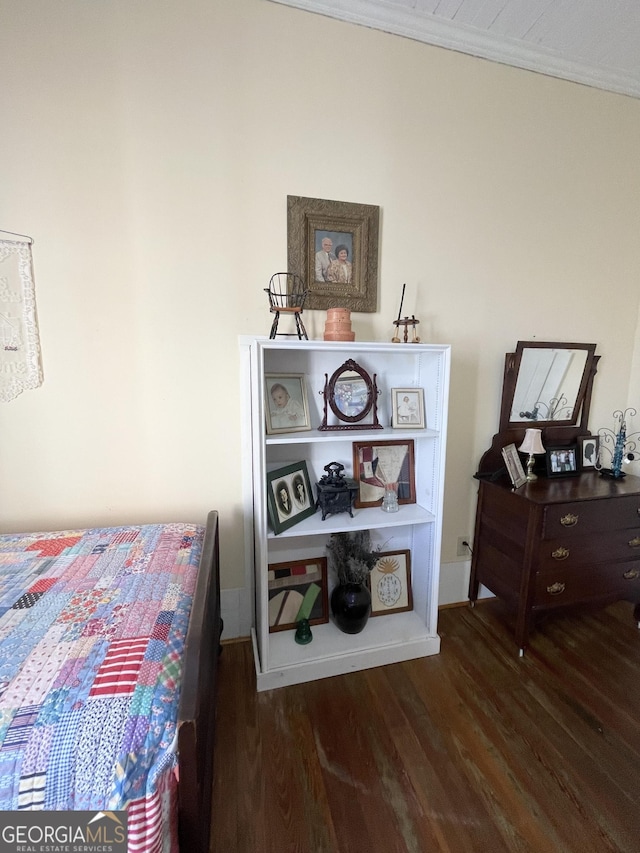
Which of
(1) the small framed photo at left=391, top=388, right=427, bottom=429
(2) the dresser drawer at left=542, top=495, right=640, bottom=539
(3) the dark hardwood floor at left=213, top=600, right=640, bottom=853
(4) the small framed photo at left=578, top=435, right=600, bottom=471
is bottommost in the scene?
(3) the dark hardwood floor at left=213, top=600, right=640, bottom=853

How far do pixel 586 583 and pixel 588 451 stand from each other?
763 mm

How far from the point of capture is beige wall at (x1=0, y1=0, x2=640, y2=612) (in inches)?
57.6

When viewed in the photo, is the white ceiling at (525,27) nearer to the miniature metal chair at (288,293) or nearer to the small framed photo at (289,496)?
the miniature metal chair at (288,293)

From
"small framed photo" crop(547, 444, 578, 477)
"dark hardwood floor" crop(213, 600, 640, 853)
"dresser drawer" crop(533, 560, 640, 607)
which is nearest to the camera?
"dark hardwood floor" crop(213, 600, 640, 853)

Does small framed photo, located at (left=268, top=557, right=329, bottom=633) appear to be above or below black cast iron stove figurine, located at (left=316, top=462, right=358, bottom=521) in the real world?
below

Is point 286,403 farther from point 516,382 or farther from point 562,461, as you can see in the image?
point 562,461

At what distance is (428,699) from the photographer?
1.59 meters

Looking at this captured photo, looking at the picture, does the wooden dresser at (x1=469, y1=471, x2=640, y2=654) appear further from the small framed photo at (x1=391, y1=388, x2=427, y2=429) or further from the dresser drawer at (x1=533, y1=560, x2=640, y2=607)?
the small framed photo at (x1=391, y1=388, x2=427, y2=429)

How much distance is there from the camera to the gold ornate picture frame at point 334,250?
1687 mm

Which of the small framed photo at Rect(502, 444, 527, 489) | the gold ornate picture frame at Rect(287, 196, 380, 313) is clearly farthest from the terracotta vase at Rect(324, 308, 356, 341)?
the small framed photo at Rect(502, 444, 527, 489)

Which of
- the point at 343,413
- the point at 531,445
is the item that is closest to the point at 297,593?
the point at 343,413

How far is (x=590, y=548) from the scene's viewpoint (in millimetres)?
1828

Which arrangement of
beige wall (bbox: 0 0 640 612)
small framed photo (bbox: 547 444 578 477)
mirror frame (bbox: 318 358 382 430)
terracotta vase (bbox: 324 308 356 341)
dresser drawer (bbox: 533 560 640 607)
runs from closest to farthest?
1. beige wall (bbox: 0 0 640 612)
2. terracotta vase (bbox: 324 308 356 341)
3. mirror frame (bbox: 318 358 382 430)
4. dresser drawer (bbox: 533 560 640 607)
5. small framed photo (bbox: 547 444 578 477)

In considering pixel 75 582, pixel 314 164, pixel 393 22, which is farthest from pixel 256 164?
pixel 75 582
